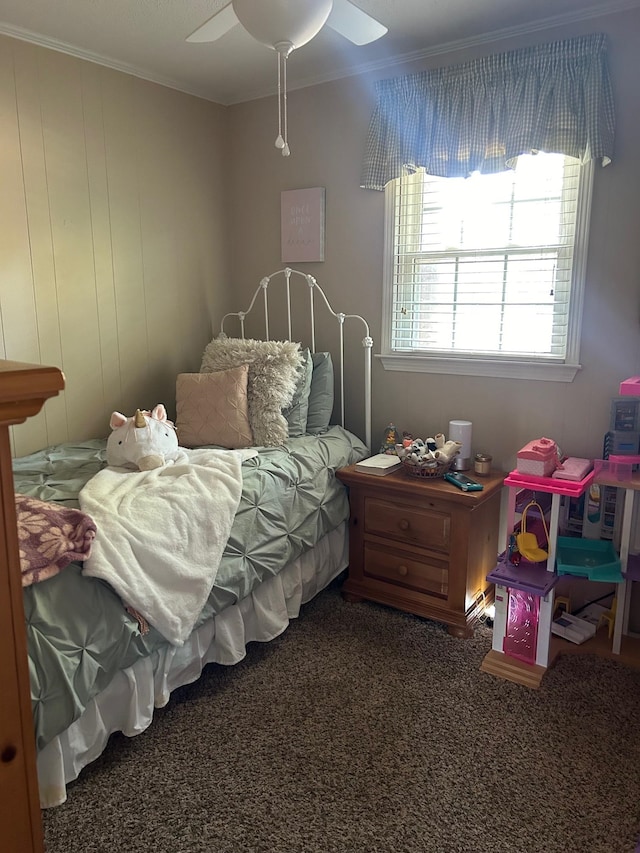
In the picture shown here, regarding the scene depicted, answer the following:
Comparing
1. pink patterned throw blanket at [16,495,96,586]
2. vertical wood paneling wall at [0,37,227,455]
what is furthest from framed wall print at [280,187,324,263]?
pink patterned throw blanket at [16,495,96,586]

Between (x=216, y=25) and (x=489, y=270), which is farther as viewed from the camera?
(x=489, y=270)

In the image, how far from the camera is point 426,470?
2666mm

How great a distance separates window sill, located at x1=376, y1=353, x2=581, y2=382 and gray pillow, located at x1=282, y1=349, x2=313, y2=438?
393 mm

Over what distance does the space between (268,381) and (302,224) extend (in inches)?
37.6

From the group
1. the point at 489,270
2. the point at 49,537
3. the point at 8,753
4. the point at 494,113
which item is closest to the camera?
the point at 8,753

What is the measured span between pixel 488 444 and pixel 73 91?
8.14 ft

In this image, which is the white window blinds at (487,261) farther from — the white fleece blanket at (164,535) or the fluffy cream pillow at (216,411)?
the white fleece blanket at (164,535)

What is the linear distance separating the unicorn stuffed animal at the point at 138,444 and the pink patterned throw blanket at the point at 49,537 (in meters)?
0.54

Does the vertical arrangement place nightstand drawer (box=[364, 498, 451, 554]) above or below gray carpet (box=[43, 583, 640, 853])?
above

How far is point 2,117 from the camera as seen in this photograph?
2572 millimetres

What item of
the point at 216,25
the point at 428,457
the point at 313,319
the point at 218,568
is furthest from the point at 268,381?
the point at 216,25

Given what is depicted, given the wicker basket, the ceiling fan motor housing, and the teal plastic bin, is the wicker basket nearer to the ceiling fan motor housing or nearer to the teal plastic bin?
the teal plastic bin

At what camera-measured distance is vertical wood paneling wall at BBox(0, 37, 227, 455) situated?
2684mm

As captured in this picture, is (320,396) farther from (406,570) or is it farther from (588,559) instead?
(588,559)
